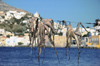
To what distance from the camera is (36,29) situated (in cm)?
977

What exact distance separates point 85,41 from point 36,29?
183 meters

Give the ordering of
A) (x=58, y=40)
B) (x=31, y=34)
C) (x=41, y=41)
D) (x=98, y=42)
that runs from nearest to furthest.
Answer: (x=41, y=41) < (x=31, y=34) < (x=98, y=42) < (x=58, y=40)

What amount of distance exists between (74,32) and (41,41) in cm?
183

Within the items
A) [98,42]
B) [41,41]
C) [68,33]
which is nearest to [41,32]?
[41,41]

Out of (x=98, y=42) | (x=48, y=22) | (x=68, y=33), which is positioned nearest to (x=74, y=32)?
(x=68, y=33)

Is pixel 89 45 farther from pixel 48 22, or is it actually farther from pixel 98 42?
pixel 48 22

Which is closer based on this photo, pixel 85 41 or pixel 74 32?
pixel 74 32

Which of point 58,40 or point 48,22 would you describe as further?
point 58,40

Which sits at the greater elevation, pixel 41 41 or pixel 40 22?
pixel 40 22

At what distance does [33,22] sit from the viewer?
379 inches

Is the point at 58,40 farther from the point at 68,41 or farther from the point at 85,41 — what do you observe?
the point at 68,41

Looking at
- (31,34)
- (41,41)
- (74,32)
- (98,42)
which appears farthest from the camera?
(98,42)

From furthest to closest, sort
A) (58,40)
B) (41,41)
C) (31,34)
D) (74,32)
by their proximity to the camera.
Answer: (58,40) < (74,32) < (31,34) < (41,41)

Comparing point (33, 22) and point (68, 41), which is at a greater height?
point (33, 22)
